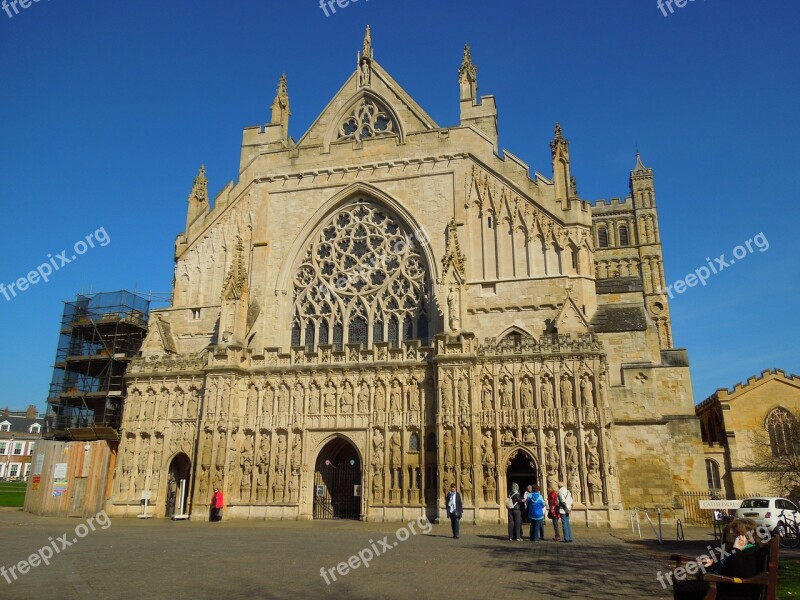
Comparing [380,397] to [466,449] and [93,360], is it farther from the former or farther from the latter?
[93,360]

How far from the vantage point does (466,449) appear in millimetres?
22750

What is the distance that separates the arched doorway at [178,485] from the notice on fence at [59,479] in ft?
15.1

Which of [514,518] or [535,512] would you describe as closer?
[514,518]

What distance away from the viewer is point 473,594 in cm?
881

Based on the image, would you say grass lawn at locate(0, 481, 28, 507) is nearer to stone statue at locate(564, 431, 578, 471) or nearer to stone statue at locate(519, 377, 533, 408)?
stone statue at locate(519, 377, 533, 408)

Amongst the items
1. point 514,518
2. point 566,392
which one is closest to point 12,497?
point 566,392

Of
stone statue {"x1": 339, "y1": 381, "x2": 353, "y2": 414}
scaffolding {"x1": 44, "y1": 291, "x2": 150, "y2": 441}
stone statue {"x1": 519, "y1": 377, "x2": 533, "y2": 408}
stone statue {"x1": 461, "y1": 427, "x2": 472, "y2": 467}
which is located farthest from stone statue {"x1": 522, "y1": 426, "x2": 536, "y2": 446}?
scaffolding {"x1": 44, "y1": 291, "x2": 150, "y2": 441}

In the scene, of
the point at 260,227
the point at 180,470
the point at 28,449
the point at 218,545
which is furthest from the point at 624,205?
the point at 28,449

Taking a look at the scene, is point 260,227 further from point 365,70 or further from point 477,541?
point 477,541

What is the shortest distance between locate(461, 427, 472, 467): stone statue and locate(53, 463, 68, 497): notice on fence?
17.4m

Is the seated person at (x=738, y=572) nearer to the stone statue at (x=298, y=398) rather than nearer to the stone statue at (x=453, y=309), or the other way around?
the stone statue at (x=453, y=309)

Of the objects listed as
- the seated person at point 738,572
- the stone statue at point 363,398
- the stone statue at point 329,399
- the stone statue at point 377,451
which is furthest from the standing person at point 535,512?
the seated person at point 738,572

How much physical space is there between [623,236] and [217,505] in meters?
49.0

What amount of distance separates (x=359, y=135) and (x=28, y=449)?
8010cm
